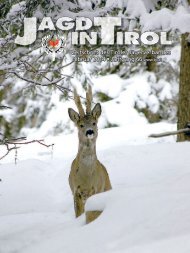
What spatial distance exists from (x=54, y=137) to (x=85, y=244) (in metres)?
15.4

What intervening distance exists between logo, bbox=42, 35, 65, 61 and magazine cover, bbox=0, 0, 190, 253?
0.06 feet

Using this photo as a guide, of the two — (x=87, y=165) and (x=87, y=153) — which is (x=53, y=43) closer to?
(x=87, y=153)

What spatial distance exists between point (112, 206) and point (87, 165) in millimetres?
3205

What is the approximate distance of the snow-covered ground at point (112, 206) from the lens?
12.4ft

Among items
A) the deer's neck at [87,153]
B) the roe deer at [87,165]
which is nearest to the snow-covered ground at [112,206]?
the roe deer at [87,165]

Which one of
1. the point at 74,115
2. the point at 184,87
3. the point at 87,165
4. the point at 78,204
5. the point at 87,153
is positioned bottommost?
the point at 78,204

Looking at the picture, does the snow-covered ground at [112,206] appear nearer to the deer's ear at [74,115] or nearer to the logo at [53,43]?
the deer's ear at [74,115]

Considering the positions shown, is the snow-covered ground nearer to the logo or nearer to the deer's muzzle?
the deer's muzzle

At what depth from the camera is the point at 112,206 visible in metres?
4.73

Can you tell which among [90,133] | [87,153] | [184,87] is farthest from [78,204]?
[184,87]

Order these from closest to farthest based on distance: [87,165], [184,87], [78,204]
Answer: [78,204]
[87,165]
[184,87]

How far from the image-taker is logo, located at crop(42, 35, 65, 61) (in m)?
8.16

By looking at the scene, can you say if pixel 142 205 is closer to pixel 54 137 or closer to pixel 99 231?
pixel 99 231

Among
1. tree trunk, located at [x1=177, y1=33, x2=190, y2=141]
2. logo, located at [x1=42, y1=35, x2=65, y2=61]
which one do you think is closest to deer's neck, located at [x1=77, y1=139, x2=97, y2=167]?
logo, located at [x1=42, y1=35, x2=65, y2=61]
